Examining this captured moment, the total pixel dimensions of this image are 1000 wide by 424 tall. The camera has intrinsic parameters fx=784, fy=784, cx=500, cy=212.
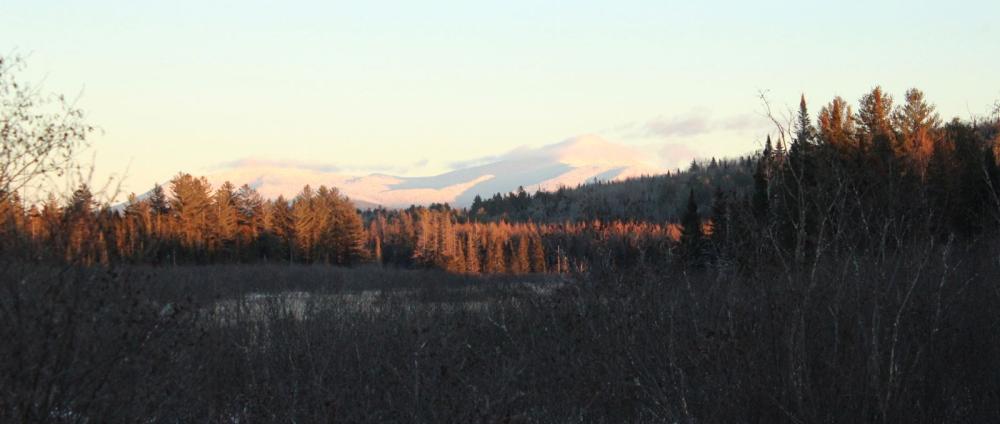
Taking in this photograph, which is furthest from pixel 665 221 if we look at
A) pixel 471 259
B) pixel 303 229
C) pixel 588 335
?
pixel 588 335

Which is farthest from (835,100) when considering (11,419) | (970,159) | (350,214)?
(11,419)

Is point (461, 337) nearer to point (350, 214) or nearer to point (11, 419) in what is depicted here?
point (11, 419)

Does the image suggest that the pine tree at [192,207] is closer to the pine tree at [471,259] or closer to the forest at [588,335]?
the pine tree at [471,259]

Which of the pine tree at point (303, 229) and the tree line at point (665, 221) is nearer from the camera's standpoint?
the tree line at point (665, 221)

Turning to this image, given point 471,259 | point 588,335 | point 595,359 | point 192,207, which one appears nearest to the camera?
point 595,359

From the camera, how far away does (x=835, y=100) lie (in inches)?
2168

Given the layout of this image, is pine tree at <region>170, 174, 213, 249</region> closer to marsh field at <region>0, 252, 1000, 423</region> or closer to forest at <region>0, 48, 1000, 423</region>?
forest at <region>0, 48, 1000, 423</region>

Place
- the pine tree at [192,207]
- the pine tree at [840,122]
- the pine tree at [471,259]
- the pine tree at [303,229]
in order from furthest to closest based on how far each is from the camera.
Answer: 1. the pine tree at [471,259]
2. the pine tree at [303,229]
3. the pine tree at [192,207]
4. the pine tree at [840,122]

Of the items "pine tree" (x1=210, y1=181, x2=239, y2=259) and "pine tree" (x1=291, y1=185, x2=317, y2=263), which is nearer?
"pine tree" (x1=210, y1=181, x2=239, y2=259)

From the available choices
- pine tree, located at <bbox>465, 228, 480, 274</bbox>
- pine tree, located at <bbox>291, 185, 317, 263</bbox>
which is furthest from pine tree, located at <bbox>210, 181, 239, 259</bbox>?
pine tree, located at <bbox>465, 228, 480, 274</bbox>

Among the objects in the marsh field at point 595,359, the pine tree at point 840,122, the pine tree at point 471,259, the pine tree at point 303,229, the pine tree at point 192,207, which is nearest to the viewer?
the marsh field at point 595,359

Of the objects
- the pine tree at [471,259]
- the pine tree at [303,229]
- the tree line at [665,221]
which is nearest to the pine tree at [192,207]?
the tree line at [665,221]

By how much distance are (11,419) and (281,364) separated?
6489mm

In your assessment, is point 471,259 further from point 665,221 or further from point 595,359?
point 595,359
